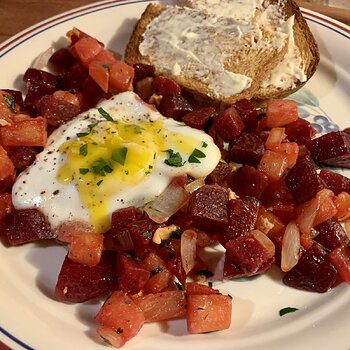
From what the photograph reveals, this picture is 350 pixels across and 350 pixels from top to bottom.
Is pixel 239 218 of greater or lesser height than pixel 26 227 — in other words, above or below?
above

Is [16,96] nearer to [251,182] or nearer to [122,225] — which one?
[122,225]

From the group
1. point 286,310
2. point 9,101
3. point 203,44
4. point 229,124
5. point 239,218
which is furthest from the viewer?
point 203,44

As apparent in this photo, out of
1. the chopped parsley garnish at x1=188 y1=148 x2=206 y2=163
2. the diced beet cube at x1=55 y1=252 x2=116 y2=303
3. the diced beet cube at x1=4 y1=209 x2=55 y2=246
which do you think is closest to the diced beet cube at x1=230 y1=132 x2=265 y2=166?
the chopped parsley garnish at x1=188 y1=148 x2=206 y2=163

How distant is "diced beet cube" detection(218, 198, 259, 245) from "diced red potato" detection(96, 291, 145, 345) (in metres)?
0.77

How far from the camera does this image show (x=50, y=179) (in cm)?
384

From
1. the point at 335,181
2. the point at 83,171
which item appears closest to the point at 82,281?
the point at 83,171

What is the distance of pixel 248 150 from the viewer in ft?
13.3

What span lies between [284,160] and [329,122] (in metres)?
0.92

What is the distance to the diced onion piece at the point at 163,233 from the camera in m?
3.45

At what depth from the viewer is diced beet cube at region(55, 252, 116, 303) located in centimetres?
330

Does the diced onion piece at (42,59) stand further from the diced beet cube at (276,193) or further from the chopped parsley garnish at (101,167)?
the diced beet cube at (276,193)

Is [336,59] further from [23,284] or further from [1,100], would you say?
[23,284]

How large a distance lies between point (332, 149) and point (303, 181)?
0.49 m

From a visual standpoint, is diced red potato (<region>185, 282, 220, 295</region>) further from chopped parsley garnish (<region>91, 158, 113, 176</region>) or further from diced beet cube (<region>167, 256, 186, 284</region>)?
chopped parsley garnish (<region>91, 158, 113, 176</region>)
